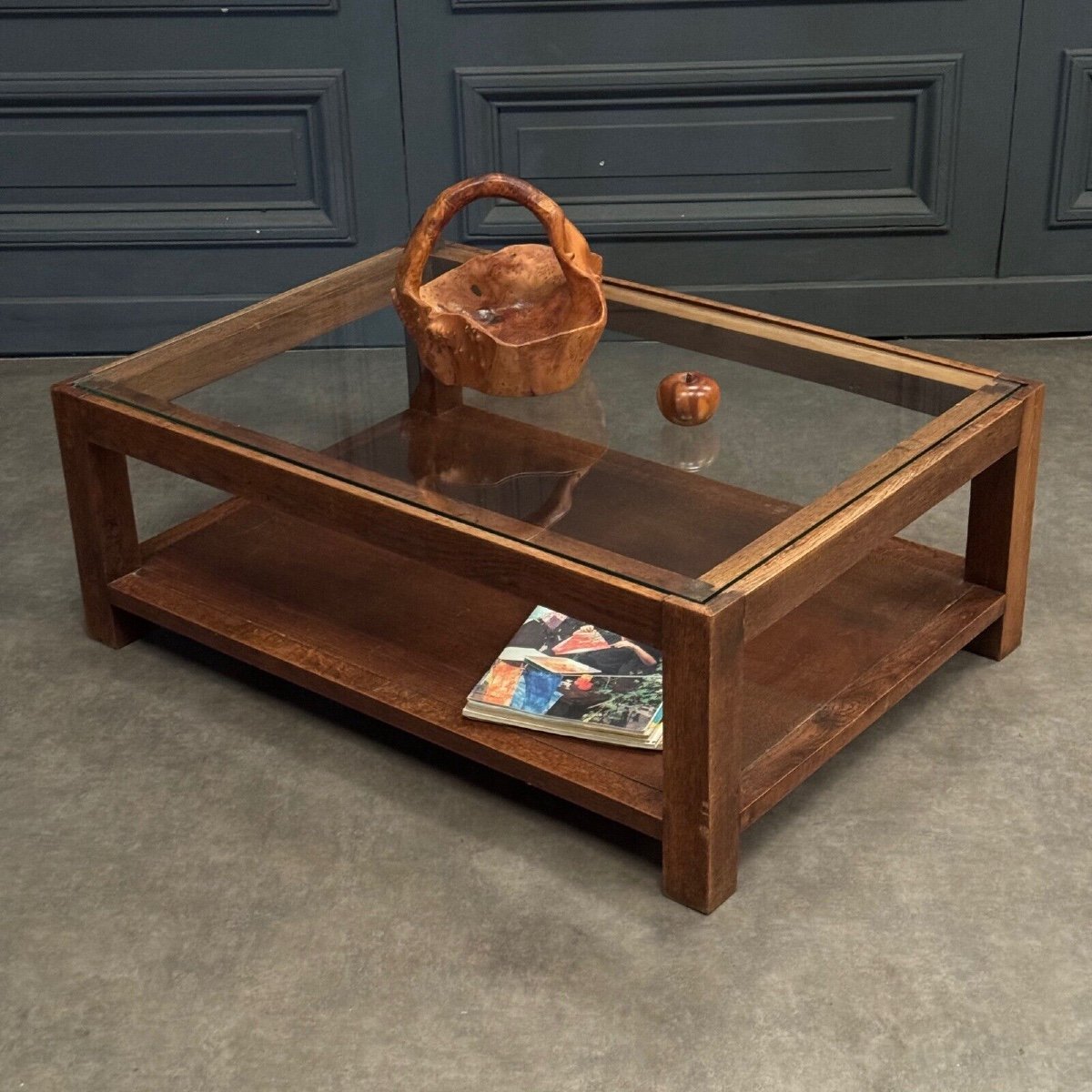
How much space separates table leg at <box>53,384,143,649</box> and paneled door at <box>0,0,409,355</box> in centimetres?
94

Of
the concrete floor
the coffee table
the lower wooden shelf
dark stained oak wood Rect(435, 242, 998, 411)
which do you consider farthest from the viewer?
dark stained oak wood Rect(435, 242, 998, 411)

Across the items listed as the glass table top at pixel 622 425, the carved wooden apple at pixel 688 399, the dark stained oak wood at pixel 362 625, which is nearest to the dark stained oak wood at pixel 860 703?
the dark stained oak wood at pixel 362 625

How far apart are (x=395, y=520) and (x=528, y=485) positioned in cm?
14

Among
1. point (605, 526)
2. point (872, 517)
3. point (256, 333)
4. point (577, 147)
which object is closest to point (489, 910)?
point (605, 526)

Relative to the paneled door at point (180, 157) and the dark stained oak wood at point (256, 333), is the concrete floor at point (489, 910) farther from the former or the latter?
the paneled door at point (180, 157)

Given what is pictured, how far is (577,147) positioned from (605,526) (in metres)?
1.29

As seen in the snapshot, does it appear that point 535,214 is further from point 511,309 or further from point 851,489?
point 851,489

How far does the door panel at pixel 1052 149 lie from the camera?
266cm

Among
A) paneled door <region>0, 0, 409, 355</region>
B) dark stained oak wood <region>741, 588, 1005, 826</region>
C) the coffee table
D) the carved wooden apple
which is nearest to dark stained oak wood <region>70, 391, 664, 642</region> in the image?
the coffee table

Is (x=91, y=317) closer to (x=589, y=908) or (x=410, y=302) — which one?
(x=410, y=302)

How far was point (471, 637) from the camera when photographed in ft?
6.10

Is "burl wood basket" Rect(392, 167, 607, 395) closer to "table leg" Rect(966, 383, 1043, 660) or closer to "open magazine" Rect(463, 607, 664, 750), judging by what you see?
"open magazine" Rect(463, 607, 664, 750)

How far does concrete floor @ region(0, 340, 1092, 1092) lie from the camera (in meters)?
1.42

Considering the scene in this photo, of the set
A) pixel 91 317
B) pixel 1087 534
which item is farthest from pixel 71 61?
pixel 1087 534
